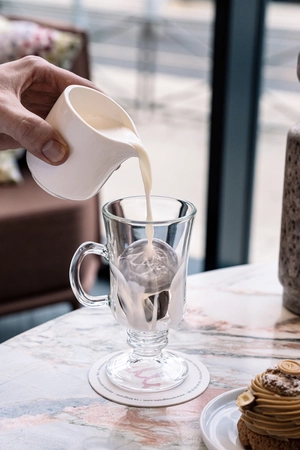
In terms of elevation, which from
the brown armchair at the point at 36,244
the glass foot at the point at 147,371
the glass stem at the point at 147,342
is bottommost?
the brown armchair at the point at 36,244

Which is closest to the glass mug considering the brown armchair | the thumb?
the thumb

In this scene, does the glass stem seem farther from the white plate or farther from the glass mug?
the white plate

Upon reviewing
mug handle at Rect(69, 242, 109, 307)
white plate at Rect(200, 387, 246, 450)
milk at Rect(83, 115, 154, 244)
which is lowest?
white plate at Rect(200, 387, 246, 450)

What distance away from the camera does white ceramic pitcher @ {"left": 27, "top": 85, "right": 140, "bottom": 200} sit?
3.14ft

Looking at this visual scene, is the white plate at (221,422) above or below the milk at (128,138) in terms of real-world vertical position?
below

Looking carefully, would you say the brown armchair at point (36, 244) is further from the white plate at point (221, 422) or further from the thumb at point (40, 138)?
the white plate at point (221, 422)

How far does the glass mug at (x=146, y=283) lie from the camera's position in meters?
0.95

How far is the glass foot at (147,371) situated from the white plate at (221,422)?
8 cm

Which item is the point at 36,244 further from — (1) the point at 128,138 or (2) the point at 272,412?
(2) the point at 272,412

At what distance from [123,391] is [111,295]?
132mm

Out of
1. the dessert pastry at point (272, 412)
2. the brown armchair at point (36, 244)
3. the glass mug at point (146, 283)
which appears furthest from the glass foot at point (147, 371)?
the brown armchair at point (36, 244)

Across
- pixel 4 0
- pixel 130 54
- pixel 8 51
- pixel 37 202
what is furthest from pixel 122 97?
pixel 37 202

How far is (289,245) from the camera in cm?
118

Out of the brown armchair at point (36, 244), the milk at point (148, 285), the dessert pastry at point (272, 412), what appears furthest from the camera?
the brown armchair at point (36, 244)
